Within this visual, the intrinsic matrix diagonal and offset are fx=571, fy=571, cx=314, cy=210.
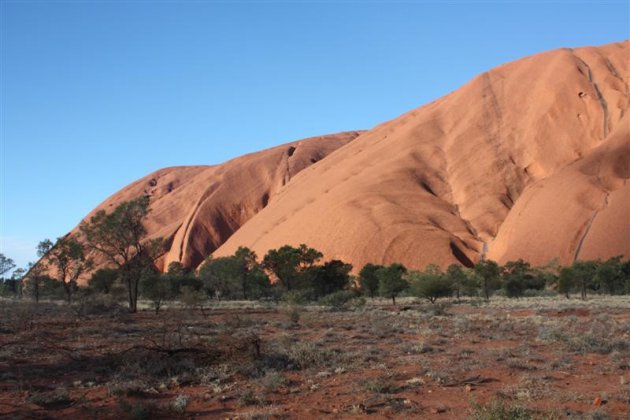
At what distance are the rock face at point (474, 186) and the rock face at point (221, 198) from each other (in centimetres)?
41

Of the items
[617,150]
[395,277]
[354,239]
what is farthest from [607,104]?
[395,277]

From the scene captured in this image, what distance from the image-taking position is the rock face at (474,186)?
2670 inches

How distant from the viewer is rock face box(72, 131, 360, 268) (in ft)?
350

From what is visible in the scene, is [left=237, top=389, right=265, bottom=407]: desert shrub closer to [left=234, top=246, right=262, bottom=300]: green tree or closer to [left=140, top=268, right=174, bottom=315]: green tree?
[left=140, top=268, right=174, bottom=315]: green tree

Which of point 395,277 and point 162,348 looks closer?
point 162,348

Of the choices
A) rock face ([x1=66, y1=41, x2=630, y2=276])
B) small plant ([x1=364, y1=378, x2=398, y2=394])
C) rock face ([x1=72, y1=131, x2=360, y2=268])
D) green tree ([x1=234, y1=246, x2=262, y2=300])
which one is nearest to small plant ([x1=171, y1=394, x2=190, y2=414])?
small plant ([x1=364, y1=378, x2=398, y2=394])

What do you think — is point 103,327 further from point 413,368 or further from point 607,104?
point 607,104

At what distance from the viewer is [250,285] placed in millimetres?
61531

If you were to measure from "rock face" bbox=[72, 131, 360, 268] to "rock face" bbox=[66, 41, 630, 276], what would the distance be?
411 millimetres

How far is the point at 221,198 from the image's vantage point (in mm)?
114688

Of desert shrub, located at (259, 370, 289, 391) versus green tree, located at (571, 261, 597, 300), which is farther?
green tree, located at (571, 261, 597, 300)

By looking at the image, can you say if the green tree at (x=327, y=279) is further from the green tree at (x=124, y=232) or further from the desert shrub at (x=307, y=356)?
the desert shrub at (x=307, y=356)

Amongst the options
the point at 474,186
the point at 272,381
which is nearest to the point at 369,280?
the point at 474,186

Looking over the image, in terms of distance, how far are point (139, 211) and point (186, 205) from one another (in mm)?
94064
